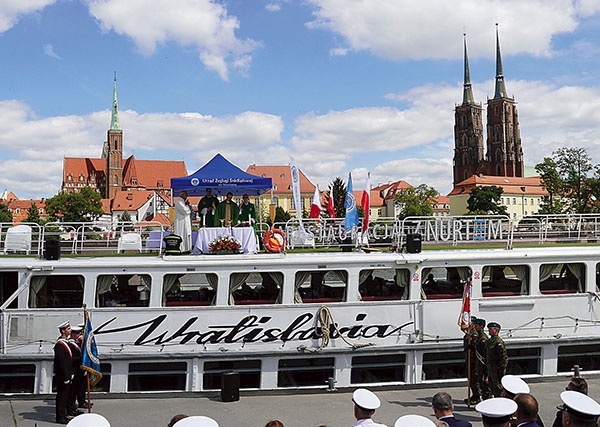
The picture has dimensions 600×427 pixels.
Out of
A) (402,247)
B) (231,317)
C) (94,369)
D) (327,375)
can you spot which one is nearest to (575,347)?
(402,247)

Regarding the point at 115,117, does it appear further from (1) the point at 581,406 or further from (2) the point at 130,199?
(1) the point at 581,406

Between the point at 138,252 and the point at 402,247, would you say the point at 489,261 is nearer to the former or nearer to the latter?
the point at 402,247

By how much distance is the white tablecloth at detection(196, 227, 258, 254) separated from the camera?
1224cm

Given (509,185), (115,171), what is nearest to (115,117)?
(115,171)

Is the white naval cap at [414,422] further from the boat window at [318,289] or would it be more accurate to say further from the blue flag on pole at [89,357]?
the boat window at [318,289]

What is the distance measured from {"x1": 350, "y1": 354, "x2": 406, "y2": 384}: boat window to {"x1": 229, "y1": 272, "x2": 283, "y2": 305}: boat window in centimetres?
203

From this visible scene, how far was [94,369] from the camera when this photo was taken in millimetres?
9422

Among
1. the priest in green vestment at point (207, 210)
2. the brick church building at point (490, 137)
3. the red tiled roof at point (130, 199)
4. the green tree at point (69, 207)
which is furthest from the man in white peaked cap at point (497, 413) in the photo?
the brick church building at point (490, 137)

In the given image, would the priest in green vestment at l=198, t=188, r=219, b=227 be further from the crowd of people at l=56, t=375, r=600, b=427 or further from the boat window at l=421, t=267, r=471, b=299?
the crowd of people at l=56, t=375, r=600, b=427

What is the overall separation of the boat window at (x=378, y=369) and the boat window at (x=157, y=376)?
329 cm

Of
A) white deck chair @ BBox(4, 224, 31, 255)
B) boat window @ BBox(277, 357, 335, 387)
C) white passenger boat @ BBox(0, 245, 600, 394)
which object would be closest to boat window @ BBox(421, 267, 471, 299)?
white passenger boat @ BBox(0, 245, 600, 394)

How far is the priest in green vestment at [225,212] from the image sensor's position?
42.5ft

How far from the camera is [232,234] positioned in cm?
1229

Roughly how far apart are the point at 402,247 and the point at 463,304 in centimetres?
204
